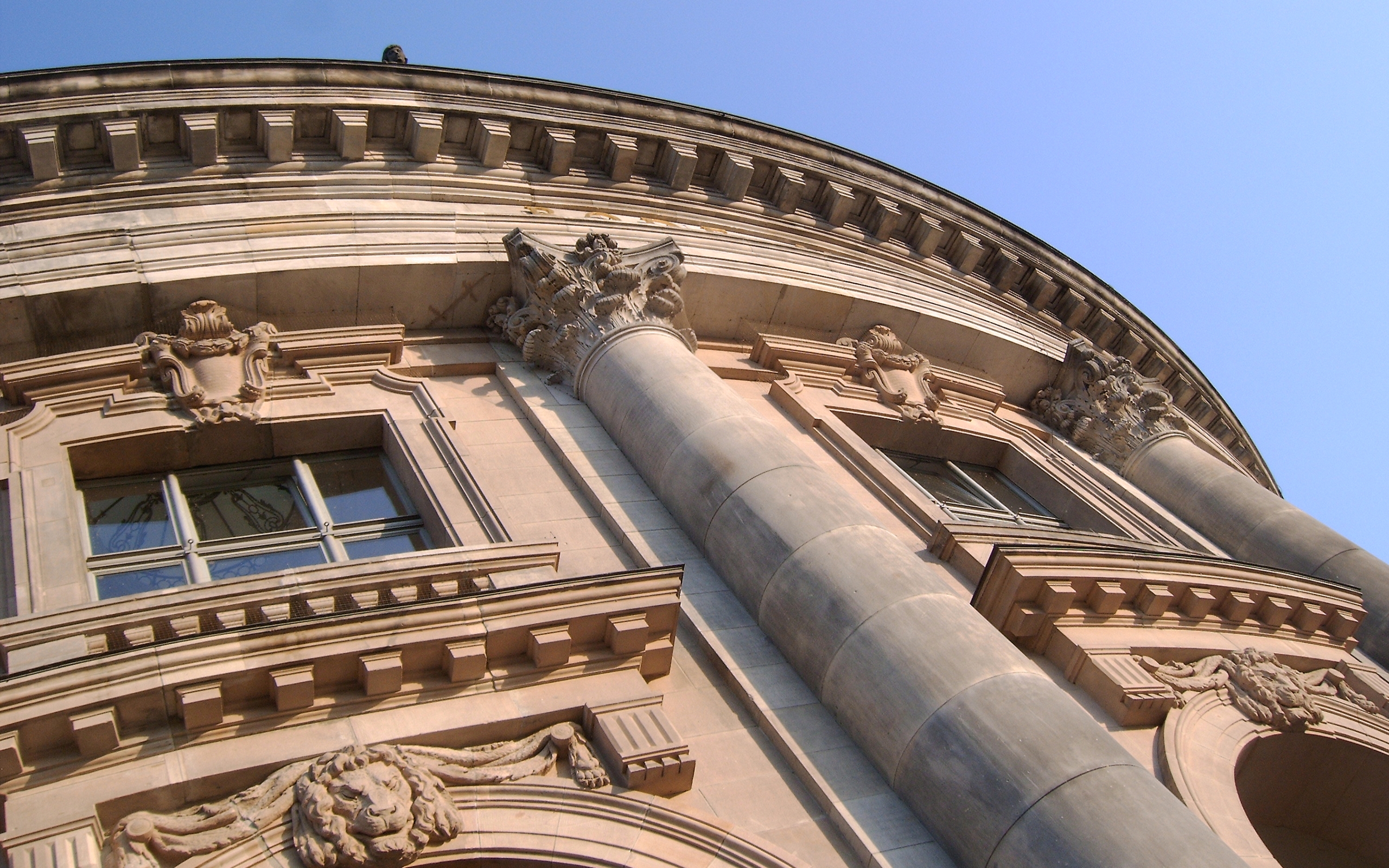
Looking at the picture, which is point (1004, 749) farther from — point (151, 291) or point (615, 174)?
point (615, 174)

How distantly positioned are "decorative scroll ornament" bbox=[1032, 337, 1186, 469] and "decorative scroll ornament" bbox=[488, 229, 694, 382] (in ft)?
27.4

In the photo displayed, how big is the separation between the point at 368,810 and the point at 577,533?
4267 mm

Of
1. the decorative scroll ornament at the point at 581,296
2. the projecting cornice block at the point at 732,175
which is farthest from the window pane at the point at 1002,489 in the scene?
the decorative scroll ornament at the point at 581,296

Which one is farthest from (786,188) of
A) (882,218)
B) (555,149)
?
(555,149)

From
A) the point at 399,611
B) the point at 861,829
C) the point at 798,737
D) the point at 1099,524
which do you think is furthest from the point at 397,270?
the point at 1099,524

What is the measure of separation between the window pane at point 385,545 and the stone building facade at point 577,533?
0.04m

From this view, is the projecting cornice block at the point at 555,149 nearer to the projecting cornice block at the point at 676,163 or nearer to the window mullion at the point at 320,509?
the projecting cornice block at the point at 676,163

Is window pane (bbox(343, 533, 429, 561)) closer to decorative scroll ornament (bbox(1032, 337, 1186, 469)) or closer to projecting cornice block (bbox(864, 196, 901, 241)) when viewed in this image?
projecting cornice block (bbox(864, 196, 901, 241))

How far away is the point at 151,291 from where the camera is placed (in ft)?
40.9

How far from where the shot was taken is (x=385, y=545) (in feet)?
37.4

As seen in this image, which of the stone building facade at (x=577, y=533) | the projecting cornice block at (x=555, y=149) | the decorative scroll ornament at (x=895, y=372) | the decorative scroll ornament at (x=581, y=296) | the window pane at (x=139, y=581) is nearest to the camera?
the stone building facade at (x=577, y=533)

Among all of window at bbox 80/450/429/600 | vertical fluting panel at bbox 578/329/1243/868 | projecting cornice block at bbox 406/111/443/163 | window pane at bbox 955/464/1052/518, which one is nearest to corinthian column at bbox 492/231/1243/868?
vertical fluting panel at bbox 578/329/1243/868

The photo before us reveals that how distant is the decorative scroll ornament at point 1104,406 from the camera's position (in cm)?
1950

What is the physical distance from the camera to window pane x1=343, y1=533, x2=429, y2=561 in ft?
36.8
